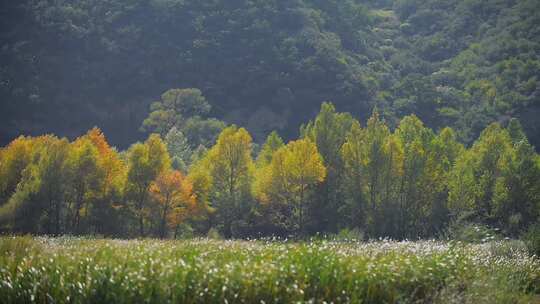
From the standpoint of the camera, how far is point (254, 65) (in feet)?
393

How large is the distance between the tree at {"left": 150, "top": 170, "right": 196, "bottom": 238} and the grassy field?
27091 mm

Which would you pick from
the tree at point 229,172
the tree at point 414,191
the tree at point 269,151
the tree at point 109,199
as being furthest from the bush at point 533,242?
the tree at point 109,199

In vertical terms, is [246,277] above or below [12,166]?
below

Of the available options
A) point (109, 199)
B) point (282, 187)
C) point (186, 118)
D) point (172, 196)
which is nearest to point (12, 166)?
point (109, 199)

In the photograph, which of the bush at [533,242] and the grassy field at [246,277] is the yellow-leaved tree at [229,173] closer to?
the bush at [533,242]

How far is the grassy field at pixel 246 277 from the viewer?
11.7 meters

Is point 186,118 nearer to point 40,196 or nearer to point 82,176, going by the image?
point 82,176

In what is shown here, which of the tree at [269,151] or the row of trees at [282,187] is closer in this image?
the row of trees at [282,187]

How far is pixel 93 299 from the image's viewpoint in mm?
Result: 11867

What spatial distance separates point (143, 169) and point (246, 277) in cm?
3272

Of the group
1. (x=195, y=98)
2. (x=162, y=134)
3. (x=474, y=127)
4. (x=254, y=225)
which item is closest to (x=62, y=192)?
(x=254, y=225)

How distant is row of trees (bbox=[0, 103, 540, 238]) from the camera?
1702 inches

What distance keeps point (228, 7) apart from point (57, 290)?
131099mm

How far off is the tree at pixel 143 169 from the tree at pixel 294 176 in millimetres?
8167
